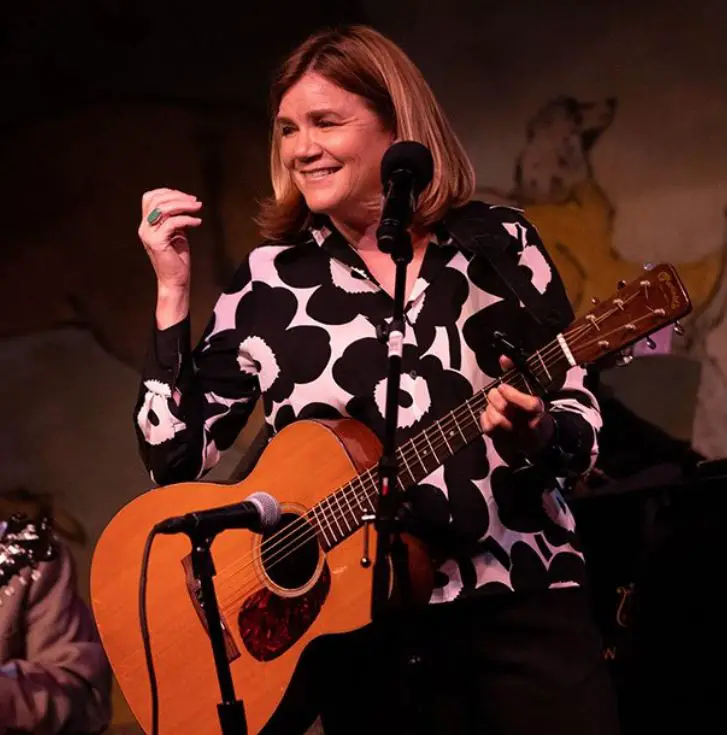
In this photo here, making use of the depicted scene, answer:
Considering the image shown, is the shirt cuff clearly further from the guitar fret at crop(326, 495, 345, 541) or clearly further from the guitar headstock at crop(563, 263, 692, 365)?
the guitar headstock at crop(563, 263, 692, 365)

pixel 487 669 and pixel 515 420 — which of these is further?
pixel 487 669

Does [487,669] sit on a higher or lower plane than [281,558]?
lower

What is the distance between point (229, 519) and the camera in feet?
5.50

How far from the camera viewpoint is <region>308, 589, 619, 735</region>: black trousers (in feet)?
6.47

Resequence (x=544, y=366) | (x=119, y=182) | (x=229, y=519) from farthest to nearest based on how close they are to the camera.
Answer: (x=119, y=182)
(x=544, y=366)
(x=229, y=519)

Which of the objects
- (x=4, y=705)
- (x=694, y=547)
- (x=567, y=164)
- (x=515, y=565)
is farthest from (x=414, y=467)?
(x=567, y=164)

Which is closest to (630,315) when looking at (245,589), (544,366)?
(544,366)

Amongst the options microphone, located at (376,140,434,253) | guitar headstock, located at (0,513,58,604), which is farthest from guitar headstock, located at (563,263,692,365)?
guitar headstock, located at (0,513,58,604)

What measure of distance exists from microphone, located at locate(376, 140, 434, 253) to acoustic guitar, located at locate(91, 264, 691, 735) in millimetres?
452

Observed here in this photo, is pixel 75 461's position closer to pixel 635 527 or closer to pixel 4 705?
pixel 4 705

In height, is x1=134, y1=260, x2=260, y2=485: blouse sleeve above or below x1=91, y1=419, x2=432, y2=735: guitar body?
above

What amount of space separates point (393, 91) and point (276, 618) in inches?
48.3

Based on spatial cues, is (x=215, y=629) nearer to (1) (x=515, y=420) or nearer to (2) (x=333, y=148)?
(1) (x=515, y=420)

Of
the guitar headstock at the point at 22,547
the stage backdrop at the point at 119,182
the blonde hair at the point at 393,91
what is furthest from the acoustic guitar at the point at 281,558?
the stage backdrop at the point at 119,182
